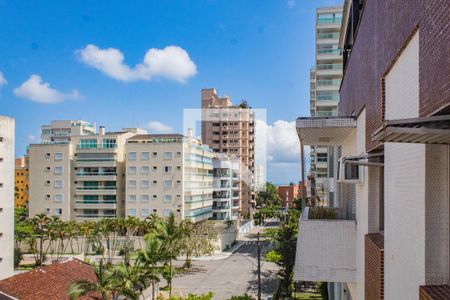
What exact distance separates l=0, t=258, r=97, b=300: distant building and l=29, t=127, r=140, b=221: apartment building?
2754 centimetres

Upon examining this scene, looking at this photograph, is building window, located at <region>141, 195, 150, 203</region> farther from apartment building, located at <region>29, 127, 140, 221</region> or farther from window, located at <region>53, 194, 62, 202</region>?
window, located at <region>53, 194, 62, 202</region>

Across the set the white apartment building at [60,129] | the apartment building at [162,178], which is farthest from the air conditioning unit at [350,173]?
the white apartment building at [60,129]

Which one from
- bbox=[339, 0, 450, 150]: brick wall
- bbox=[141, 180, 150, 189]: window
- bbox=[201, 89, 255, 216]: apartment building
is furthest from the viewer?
bbox=[201, 89, 255, 216]: apartment building

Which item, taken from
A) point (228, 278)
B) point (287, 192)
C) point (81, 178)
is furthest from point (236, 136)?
point (228, 278)

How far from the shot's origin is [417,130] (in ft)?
9.57

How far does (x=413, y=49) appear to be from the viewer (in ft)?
14.8

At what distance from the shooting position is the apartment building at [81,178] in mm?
51125

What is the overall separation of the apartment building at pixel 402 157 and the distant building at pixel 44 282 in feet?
49.4

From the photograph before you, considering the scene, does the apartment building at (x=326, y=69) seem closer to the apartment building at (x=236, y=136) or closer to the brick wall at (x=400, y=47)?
the brick wall at (x=400, y=47)

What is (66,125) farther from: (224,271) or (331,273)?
(331,273)

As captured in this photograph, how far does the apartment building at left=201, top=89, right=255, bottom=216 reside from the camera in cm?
7525

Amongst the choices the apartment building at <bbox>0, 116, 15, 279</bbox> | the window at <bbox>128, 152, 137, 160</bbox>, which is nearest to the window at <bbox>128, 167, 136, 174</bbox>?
the window at <bbox>128, 152, 137, 160</bbox>

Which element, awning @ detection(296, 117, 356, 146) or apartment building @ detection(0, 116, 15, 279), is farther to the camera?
apartment building @ detection(0, 116, 15, 279)

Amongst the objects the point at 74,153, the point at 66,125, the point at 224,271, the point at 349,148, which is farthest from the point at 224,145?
the point at 349,148
